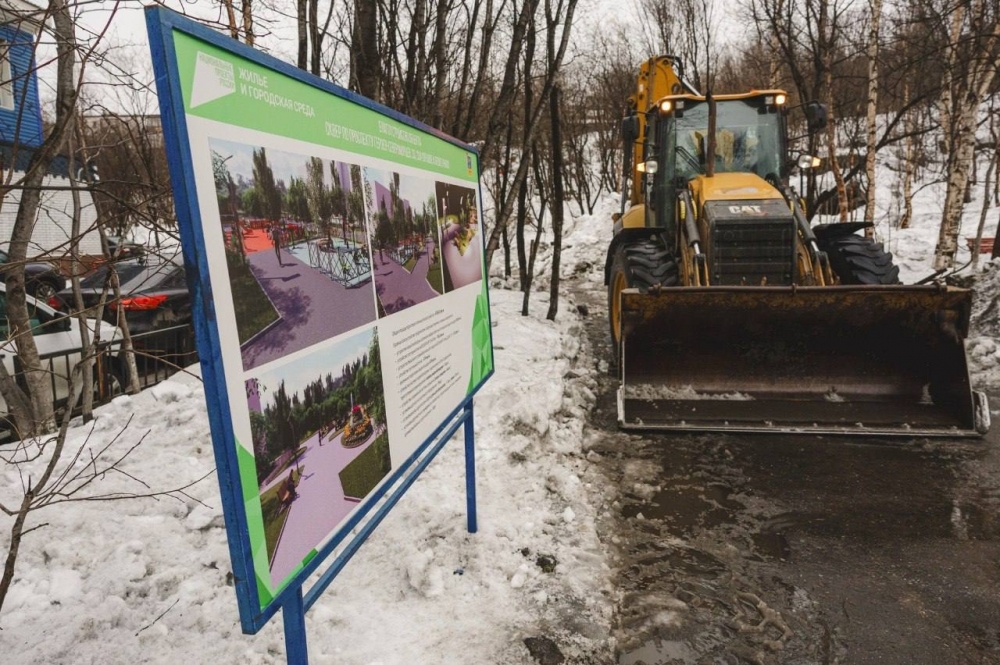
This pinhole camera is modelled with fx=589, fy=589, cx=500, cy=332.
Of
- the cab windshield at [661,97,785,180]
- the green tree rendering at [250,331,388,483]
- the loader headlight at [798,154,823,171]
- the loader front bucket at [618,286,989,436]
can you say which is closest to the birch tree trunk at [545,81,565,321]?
the cab windshield at [661,97,785,180]

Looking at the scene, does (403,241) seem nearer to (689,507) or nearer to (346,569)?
(346,569)

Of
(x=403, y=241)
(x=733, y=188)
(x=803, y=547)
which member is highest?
(x=733, y=188)

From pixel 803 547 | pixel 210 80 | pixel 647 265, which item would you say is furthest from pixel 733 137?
pixel 210 80

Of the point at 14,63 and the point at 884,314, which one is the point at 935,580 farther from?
the point at 14,63

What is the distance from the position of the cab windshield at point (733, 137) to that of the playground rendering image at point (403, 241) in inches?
198

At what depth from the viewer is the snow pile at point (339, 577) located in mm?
2480

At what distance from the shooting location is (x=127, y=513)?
10.6ft

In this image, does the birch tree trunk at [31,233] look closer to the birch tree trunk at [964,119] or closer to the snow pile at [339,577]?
the snow pile at [339,577]

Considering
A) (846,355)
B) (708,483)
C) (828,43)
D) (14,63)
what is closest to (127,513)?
(14,63)

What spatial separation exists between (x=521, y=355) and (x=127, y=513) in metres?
4.23

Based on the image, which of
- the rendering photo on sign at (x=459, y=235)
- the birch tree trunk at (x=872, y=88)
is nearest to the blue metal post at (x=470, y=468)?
the rendering photo on sign at (x=459, y=235)

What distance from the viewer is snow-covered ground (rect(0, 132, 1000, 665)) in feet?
8.16

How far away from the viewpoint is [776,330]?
5387 mm

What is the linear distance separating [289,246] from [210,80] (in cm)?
45
